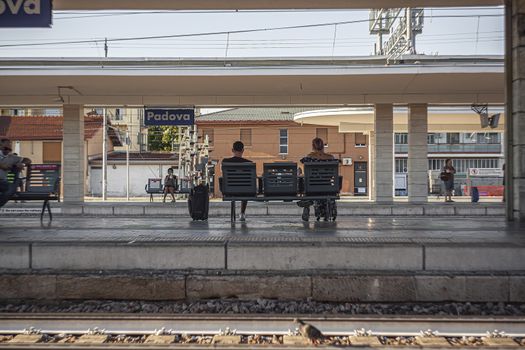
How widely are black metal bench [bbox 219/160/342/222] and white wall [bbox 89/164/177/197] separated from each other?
1645 inches

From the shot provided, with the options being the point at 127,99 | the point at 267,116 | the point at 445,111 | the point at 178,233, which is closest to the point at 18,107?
the point at 127,99

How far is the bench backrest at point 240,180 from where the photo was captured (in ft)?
29.7

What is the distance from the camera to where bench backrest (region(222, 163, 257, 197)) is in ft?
29.7

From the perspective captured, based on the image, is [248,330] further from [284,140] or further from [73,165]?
[284,140]

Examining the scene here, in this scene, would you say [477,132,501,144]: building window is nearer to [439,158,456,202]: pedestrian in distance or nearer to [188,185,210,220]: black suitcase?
[439,158,456,202]: pedestrian in distance

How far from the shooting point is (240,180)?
909 centimetres

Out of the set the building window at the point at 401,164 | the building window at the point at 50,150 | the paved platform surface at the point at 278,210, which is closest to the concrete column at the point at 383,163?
the paved platform surface at the point at 278,210

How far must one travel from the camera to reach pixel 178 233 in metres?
8.00

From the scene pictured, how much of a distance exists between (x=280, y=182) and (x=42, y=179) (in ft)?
14.9

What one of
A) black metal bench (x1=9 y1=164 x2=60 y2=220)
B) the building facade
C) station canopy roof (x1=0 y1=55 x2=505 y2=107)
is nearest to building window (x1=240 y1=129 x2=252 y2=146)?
the building facade

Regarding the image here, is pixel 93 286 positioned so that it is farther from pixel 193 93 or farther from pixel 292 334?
pixel 193 93

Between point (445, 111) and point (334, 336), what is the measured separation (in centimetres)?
2421

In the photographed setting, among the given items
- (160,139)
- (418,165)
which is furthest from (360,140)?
(418,165)

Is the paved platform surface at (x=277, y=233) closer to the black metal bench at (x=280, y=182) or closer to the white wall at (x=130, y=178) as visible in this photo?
the black metal bench at (x=280, y=182)
